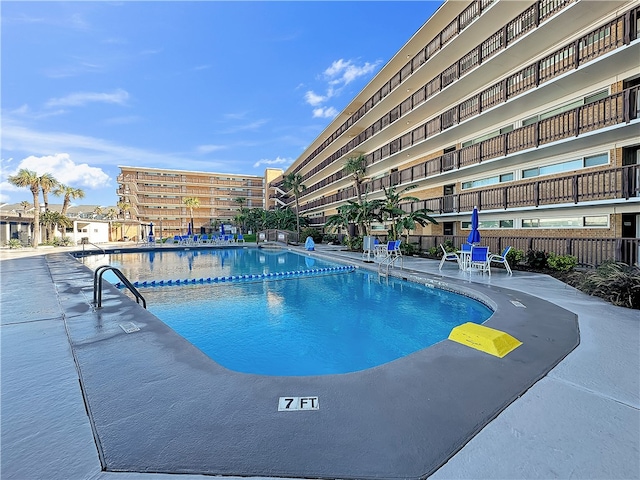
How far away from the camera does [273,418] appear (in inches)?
90.0

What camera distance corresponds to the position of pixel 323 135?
39281 mm

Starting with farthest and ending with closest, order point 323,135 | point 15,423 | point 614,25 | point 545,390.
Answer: point 323,135 → point 614,25 → point 545,390 → point 15,423

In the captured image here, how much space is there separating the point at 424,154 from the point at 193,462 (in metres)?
23.0

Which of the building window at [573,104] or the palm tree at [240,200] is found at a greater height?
the palm tree at [240,200]

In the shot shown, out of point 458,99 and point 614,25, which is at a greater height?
point 458,99

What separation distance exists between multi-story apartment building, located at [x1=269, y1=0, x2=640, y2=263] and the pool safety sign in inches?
486

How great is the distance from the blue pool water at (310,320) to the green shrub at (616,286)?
2.60 meters

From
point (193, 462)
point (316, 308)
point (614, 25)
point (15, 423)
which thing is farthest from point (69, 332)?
point (614, 25)

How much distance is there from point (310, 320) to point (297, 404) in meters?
4.69

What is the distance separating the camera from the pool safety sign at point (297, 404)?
243cm

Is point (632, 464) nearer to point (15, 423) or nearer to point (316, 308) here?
point (15, 423)

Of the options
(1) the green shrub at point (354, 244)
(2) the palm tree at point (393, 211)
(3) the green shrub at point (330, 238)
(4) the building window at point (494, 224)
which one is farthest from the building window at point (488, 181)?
(3) the green shrub at point (330, 238)

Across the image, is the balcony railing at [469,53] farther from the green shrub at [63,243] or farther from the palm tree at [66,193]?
the palm tree at [66,193]

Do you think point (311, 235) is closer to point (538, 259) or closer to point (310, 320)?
point (538, 259)
